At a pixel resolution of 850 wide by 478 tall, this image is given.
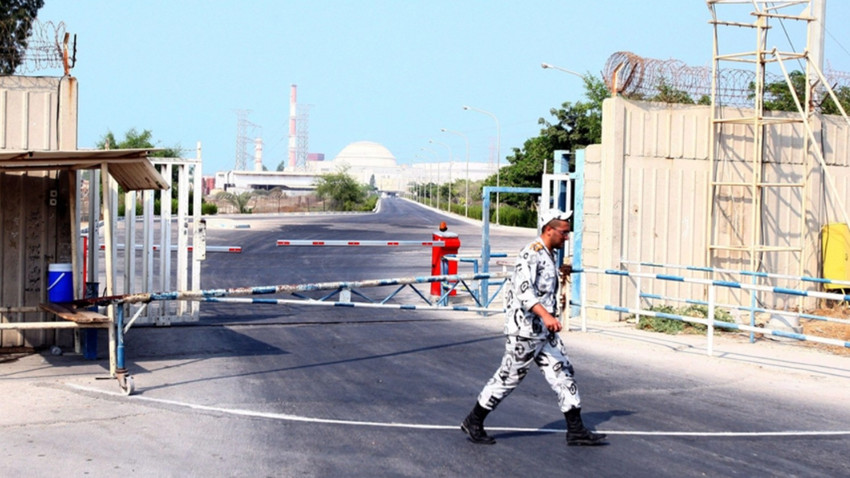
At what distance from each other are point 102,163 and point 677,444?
6587mm

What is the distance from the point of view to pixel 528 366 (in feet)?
24.1

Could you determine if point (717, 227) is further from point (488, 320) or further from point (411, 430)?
point (411, 430)

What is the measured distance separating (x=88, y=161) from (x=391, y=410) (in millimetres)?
4339

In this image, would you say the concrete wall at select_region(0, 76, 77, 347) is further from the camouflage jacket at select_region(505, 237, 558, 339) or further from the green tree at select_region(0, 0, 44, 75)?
the camouflage jacket at select_region(505, 237, 558, 339)

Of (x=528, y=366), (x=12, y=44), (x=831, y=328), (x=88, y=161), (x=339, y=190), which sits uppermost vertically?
(x=339, y=190)

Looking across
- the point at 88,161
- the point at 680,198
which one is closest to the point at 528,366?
the point at 88,161

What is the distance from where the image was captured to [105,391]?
9273mm

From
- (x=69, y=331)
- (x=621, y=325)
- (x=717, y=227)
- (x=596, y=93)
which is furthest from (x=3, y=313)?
(x=596, y=93)

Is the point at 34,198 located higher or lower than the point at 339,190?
lower

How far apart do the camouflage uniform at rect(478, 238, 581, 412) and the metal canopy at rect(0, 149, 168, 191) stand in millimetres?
4561

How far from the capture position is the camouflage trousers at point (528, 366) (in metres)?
7.36

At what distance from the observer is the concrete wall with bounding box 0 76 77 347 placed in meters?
11.4

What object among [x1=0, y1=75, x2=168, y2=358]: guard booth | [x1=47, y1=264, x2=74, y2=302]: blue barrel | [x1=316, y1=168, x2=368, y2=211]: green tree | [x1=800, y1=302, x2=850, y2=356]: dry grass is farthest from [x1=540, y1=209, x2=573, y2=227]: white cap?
[x1=316, y1=168, x2=368, y2=211]: green tree

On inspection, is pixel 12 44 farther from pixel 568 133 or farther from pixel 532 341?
pixel 568 133
